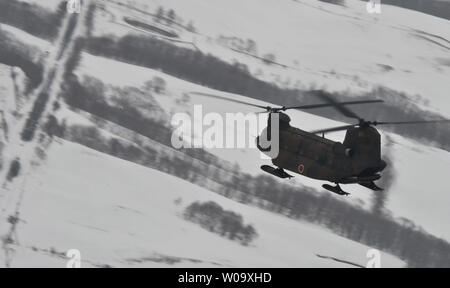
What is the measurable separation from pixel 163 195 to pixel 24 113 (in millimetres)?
15234

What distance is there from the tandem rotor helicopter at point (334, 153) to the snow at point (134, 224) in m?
33.2

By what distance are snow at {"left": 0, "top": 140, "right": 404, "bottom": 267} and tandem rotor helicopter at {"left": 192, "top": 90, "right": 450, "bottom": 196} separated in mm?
33212

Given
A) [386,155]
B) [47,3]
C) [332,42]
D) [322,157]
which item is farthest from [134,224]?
[322,157]

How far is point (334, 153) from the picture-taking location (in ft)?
146

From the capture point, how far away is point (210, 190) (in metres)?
79.7

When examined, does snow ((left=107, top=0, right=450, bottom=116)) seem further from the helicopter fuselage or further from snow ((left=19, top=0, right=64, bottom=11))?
the helicopter fuselage

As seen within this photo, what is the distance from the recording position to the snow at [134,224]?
250ft

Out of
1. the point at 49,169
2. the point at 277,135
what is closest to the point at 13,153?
the point at 49,169

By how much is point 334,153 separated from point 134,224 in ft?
120

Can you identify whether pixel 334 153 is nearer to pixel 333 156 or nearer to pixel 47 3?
pixel 333 156

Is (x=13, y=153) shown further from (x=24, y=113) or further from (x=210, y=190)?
(x=210, y=190)

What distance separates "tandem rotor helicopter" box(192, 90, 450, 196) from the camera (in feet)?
143

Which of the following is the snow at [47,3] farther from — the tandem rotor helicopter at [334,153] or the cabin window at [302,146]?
the cabin window at [302,146]

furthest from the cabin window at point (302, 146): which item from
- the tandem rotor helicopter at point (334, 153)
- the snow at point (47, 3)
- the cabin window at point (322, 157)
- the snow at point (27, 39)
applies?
the snow at point (47, 3)
